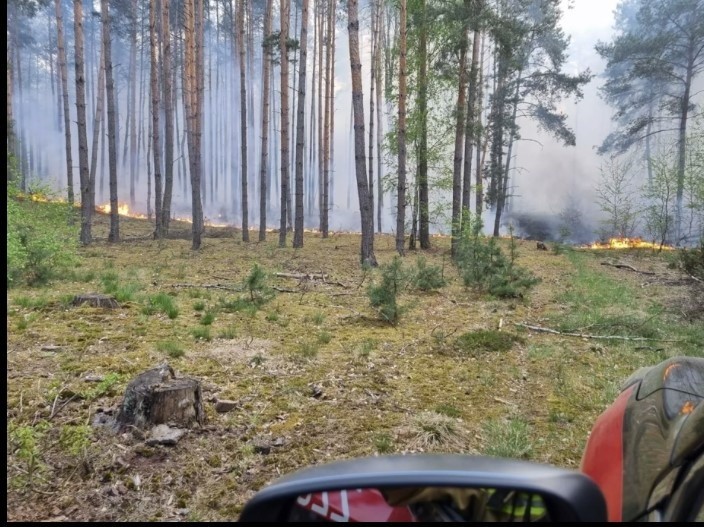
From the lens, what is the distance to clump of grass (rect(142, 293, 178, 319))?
22.1ft

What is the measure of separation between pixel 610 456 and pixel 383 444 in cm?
215

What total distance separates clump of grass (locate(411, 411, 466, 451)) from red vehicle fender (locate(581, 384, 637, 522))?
74.4 inches

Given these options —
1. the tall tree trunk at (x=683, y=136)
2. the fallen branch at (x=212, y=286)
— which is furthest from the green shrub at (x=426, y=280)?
the tall tree trunk at (x=683, y=136)

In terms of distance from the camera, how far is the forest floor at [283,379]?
3.05 m

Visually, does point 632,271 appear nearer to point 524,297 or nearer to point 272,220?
point 524,297

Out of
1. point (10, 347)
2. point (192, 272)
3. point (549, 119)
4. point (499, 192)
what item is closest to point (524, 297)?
point (192, 272)

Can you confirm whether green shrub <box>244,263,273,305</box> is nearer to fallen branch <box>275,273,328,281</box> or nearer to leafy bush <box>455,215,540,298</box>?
fallen branch <box>275,273,328,281</box>

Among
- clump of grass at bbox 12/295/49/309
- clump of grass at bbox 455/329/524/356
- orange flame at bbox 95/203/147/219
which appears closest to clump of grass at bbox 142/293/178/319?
clump of grass at bbox 12/295/49/309

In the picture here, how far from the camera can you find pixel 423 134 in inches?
709

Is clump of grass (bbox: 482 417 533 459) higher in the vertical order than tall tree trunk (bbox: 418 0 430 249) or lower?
lower

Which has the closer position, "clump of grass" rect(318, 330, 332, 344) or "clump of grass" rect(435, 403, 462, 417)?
"clump of grass" rect(435, 403, 462, 417)

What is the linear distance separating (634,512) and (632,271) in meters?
16.4

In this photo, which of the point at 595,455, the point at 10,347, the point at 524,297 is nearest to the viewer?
the point at 595,455

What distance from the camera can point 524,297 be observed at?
31.0 feet
